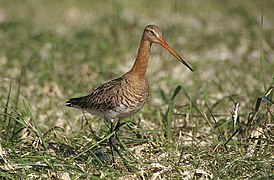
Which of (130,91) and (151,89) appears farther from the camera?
(151,89)

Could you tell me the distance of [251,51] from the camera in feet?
27.5

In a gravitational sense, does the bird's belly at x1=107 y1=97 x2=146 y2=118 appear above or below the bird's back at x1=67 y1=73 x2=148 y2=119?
below

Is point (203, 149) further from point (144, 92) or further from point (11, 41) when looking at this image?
point (11, 41)

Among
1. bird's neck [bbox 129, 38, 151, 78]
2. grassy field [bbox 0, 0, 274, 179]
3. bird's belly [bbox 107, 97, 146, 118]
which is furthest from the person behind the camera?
bird's neck [bbox 129, 38, 151, 78]

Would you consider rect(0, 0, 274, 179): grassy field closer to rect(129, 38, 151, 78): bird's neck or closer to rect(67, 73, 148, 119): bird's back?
rect(67, 73, 148, 119): bird's back

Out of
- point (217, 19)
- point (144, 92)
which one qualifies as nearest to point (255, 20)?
point (217, 19)

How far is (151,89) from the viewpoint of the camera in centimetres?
673

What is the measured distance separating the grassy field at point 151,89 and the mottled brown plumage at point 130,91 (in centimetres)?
26

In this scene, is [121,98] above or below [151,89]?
below

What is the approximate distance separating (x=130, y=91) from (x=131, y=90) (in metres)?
0.01

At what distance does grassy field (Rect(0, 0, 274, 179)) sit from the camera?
4078 millimetres

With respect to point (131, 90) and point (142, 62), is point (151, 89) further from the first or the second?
point (131, 90)

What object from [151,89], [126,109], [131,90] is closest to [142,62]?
[131,90]

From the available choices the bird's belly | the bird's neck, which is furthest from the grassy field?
the bird's neck
